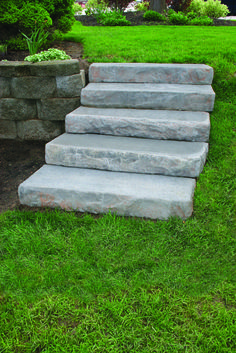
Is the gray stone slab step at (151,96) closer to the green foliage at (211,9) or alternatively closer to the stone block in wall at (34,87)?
the stone block in wall at (34,87)

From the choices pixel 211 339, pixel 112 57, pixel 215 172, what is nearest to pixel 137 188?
pixel 215 172

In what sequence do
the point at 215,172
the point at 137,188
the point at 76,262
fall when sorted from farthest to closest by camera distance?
the point at 215,172 < the point at 137,188 < the point at 76,262

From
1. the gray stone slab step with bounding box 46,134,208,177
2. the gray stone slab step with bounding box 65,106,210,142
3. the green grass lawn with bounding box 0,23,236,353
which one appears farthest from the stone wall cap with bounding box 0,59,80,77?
the green grass lawn with bounding box 0,23,236,353

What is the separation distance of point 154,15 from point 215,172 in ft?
24.1

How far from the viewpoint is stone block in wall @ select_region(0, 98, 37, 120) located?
3652 millimetres

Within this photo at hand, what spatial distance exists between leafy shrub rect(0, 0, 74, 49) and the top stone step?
1099 millimetres

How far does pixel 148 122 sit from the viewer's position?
9.92ft

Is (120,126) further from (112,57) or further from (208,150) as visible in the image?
→ (112,57)

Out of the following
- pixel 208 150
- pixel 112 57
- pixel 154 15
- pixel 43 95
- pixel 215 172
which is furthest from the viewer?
pixel 154 15

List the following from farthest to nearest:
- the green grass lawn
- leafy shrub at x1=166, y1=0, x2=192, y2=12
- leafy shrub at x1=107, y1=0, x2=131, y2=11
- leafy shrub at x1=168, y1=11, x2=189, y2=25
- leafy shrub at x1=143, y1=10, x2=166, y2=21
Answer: leafy shrub at x1=166, y1=0, x2=192, y2=12, leafy shrub at x1=107, y1=0, x2=131, y2=11, leafy shrub at x1=143, y1=10, x2=166, y2=21, leafy shrub at x1=168, y1=11, x2=189, y2=25, the green grass lawn

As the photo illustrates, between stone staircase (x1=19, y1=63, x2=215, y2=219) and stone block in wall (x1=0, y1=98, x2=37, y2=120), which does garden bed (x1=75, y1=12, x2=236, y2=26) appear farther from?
stone block in wall (x1=0, y1=98, x2=37, y2=120)

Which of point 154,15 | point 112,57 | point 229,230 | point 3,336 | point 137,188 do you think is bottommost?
point 3,336

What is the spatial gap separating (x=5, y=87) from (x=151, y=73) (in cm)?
168

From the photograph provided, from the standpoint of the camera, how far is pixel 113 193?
2449 millimetres
